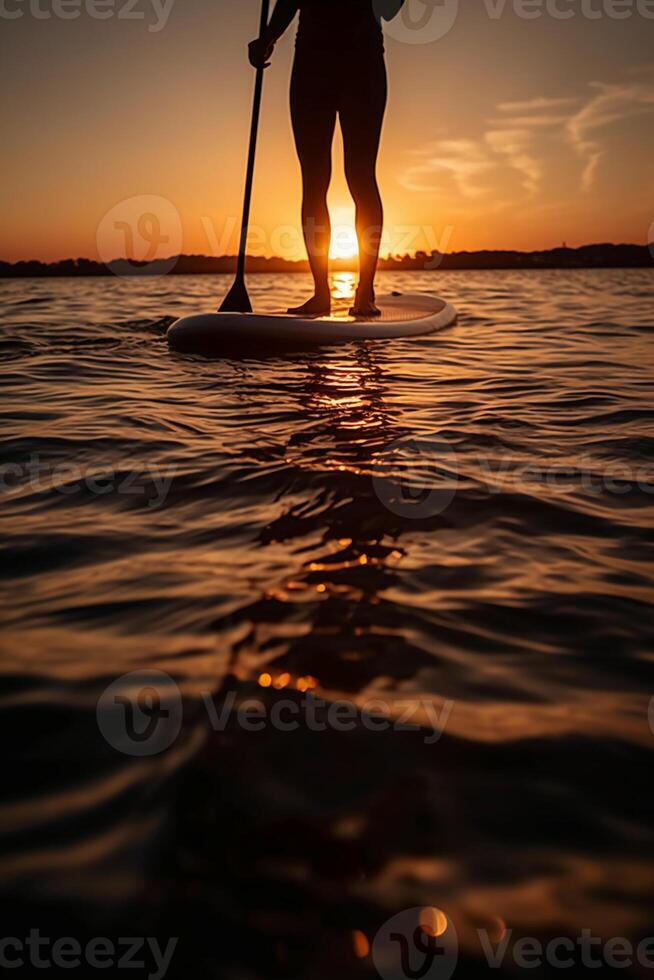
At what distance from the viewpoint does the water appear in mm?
772

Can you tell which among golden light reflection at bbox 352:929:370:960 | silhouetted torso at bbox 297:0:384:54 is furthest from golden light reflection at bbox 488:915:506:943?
silhouetted torso at bbox 297:0:384:54

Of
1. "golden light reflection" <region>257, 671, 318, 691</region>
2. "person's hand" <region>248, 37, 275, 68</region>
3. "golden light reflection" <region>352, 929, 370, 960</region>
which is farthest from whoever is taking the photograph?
"person's hand" <region>248, 37, 275, 68</region>

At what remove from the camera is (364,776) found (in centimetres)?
94

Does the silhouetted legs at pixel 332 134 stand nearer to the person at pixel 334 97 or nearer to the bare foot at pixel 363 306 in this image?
the person at pixel 334 97

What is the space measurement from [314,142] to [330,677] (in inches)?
187

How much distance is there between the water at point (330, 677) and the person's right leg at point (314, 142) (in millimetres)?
2944

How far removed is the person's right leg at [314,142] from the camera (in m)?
4.81

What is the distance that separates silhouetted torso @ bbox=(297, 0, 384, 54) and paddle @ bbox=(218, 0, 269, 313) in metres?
0.57

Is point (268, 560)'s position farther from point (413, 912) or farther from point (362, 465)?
point (413, 912)

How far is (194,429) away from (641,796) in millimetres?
2227

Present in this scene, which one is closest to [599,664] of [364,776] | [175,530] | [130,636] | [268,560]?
[364,776]

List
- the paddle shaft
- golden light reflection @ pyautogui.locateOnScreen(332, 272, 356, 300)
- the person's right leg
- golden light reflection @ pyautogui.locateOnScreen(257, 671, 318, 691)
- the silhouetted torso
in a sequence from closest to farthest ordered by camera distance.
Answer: golden light reflection @ pyautogui.locateOnScreen(257, 671, 318, 691)
the silhouetted torso
the person's right leg
the paddle shaft
golden light reflection @ pyautogui.locateOnScreen(332, 272, 356, 300)

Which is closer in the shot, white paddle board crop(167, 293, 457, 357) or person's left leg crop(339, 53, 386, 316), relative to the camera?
white paddle board crop(167, 293, 457, 357)

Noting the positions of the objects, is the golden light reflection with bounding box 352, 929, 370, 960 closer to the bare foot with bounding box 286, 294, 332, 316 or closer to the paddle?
the paddle
